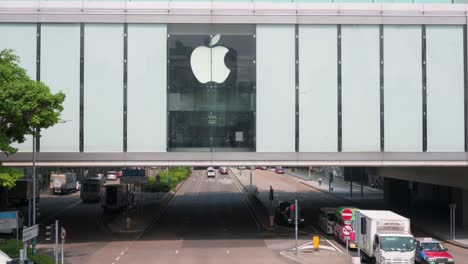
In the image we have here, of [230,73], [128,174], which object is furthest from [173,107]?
[128,174]

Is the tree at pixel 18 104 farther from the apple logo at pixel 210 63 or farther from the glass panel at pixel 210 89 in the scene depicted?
the apple logo at pixel 210 63

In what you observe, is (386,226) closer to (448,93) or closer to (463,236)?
(448,93)

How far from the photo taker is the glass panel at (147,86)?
125ft

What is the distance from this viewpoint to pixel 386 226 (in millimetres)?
32000

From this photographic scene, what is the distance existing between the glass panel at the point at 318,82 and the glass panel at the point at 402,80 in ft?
11.3

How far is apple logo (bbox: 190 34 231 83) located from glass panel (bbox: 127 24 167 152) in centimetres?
206

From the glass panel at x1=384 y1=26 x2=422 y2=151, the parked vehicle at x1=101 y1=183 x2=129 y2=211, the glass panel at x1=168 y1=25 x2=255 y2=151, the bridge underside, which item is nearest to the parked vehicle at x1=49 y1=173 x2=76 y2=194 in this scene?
the parked vehicle at x1=101 y1=183 x2=129 y2=211

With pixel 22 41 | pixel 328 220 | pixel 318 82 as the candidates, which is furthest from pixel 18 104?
pixel 328 220

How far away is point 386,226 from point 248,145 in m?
10.5

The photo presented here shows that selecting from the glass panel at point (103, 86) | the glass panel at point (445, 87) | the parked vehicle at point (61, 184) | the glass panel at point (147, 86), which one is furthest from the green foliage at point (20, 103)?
the parked vehicle at point (61, 184)

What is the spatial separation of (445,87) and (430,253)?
11.7m

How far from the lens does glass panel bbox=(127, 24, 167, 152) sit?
38156mm

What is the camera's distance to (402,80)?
3869 cm

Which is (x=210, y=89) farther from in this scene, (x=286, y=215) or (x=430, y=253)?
(x=286, y=215)
